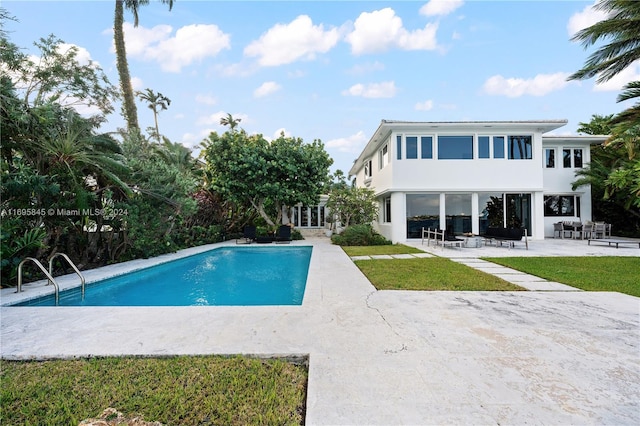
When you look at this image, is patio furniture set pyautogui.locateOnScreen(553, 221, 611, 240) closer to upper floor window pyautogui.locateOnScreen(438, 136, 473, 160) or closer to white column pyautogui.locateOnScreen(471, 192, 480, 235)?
white column pyautogui.locateOnScreen(471, 192, 480, 235)

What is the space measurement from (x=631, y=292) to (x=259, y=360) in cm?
749

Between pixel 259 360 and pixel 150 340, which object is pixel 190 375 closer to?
pixel 259 360

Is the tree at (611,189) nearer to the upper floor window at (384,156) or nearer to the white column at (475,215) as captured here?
the white column at (475,215)

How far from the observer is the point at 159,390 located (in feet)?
8.52

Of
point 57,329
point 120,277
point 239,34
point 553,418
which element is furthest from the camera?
point 239,34

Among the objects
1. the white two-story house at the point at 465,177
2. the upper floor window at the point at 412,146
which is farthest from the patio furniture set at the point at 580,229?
the upper floor window at the point at 412,146

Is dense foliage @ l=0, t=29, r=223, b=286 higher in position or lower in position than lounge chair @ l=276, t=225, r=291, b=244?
higher

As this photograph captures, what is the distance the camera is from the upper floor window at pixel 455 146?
1577 centimetres

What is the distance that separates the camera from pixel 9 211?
6.57 meters

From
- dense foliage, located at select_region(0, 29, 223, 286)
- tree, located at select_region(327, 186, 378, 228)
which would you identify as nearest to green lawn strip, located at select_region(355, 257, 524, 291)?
dense foliage, located at select_region(0, 29, 223, 286)

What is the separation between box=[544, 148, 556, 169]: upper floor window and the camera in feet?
61.5

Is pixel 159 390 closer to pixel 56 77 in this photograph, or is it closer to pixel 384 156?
pixel 56 77

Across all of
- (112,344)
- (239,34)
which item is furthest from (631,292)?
(239,34)

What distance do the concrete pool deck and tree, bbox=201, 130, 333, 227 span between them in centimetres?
1161
